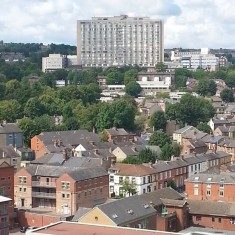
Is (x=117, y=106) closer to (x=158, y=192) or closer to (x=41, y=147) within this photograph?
(x=41, y=147)

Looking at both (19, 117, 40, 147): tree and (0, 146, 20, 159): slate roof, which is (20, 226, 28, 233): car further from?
(19, 117, 40, 147): tree

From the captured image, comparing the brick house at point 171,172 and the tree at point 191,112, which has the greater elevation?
the tree at point 191,112

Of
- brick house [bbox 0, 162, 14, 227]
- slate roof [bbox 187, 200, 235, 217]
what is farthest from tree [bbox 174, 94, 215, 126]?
slate roof [bbox 187, 200, 235, 217]

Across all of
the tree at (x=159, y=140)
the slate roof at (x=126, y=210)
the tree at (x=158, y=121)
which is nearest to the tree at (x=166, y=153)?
the tree at (x=159, y=140)

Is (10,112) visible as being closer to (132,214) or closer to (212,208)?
(212,208)

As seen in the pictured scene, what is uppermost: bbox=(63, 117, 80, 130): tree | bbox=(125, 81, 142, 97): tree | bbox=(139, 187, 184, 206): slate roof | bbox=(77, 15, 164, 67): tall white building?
bbox=(77, 15, 164, 67): tall white building

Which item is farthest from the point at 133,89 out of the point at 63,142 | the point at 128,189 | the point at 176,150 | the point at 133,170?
the point at 128,189

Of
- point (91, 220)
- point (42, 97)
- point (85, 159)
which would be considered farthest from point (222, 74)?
point (91, 220)

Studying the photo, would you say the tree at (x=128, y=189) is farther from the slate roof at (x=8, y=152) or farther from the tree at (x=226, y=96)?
the tree at (x=226, y=96)
